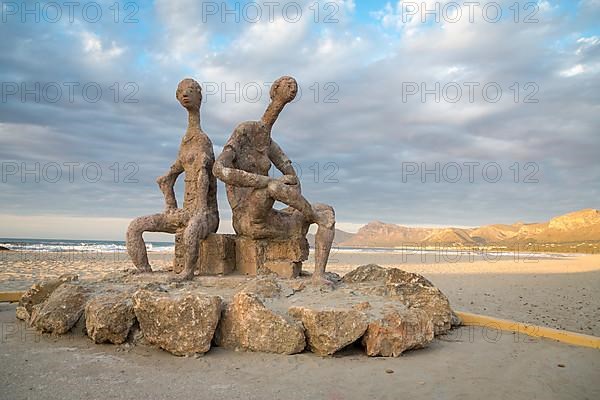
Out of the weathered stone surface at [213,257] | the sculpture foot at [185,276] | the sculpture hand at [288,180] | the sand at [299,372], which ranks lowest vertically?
the sand at [299,372]

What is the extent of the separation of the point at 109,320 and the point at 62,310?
2.44ft

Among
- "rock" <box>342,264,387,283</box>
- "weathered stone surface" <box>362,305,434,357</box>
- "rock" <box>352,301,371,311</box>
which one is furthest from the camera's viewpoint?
"rock" <box>342,264,387,283</box>

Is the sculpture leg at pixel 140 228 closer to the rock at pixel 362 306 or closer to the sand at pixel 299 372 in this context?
the sand at pixel 299 372

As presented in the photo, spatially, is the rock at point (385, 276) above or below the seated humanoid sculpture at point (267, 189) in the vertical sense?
below

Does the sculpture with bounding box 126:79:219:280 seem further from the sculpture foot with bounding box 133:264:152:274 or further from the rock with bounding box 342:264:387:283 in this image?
the rock with bounding box 342:264:387:283

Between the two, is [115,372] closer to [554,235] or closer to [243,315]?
[243,315]

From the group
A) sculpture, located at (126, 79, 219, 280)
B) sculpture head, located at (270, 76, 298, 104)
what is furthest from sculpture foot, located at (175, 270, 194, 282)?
sculpture head, located at (270, 76, 298, 104)

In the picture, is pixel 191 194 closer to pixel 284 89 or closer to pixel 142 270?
pixel 142 270

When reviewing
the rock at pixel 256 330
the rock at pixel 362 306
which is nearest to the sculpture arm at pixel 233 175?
the rock at pixel 256 330

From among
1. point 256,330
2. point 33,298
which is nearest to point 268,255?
point 256,330

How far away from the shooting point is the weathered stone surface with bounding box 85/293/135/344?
4.34m

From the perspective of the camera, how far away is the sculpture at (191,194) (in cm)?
563

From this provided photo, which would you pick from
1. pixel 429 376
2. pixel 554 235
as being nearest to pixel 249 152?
pixel 429 376

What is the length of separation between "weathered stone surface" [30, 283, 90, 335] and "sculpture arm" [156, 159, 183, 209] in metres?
1.56
